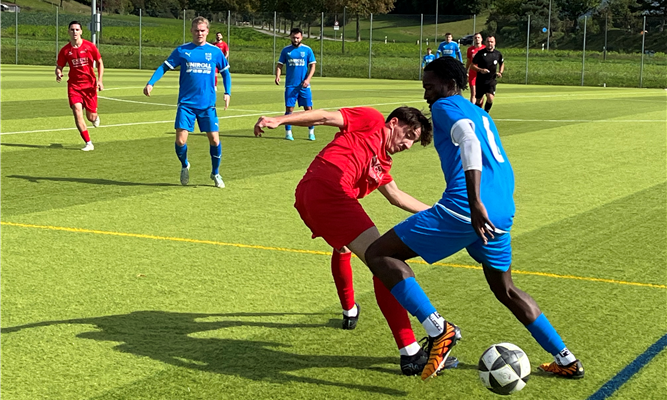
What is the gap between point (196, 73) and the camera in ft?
39.1

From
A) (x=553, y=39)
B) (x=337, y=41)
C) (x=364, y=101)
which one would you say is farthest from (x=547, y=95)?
(x=337, y=41)

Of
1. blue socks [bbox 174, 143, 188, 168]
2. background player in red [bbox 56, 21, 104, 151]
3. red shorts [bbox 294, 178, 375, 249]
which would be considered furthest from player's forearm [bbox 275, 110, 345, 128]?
background player in red [bbox 56, 21, 104, 151]

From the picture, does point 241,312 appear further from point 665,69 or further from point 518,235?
point 665,69

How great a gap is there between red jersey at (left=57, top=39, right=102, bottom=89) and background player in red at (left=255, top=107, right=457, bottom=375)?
10808 mm

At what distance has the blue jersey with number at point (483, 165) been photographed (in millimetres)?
4801

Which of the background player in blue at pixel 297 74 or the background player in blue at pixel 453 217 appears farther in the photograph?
the background player in blue at pixel 297 74

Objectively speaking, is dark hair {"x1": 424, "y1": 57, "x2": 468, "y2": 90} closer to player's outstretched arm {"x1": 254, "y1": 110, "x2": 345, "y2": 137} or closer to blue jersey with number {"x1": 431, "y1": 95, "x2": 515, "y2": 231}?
blue jersey with number {"x1": 431, "y1": 95, "x2": 515, "y2": 231}

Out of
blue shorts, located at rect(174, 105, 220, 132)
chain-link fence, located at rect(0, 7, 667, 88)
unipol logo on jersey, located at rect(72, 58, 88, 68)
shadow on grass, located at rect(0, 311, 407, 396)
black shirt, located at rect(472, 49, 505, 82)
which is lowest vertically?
shadow on grass, located at rect(0, 311, 407, 396)

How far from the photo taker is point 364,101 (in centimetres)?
2675

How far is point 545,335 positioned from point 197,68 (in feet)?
25.7

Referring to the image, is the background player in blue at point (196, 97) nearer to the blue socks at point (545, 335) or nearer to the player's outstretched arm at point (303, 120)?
the player's outstretched arm at point (303, 120)

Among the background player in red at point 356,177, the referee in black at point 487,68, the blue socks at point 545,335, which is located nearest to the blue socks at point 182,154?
the background player in red at point 356,177

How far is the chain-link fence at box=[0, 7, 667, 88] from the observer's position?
145 ft

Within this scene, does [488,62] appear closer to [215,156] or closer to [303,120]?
[215,156]
